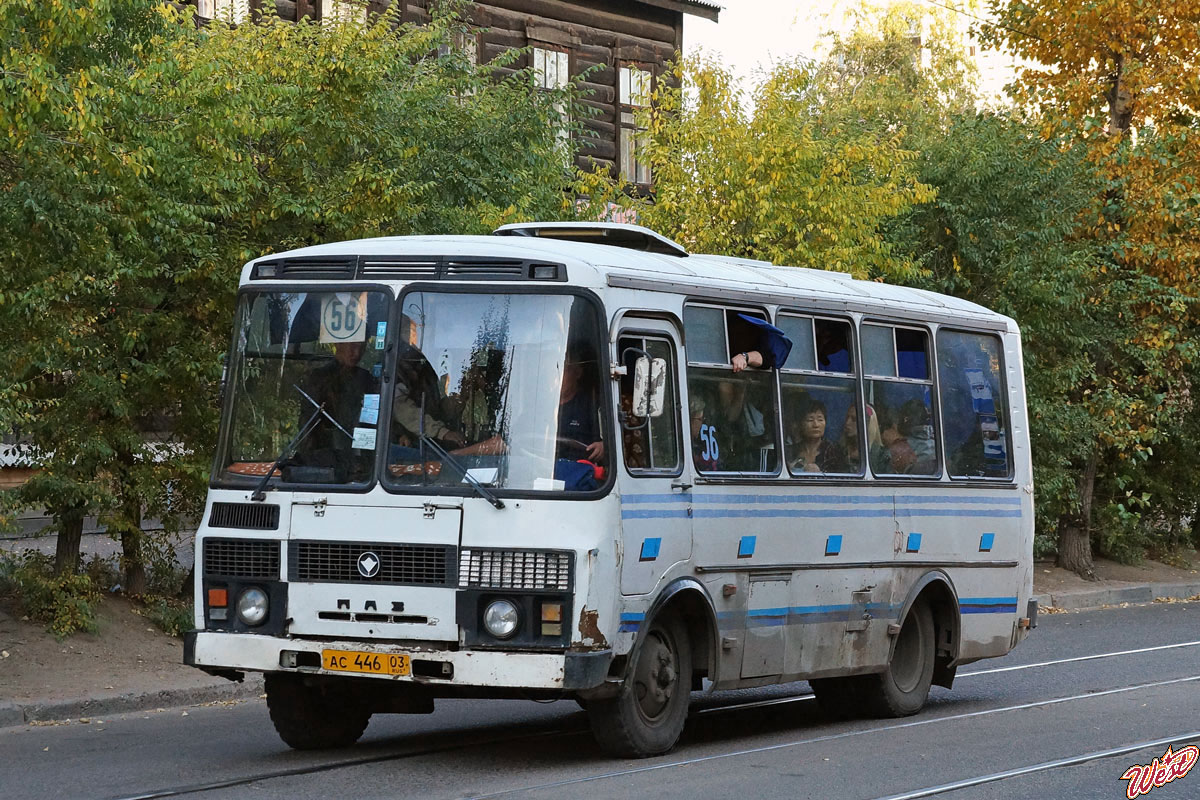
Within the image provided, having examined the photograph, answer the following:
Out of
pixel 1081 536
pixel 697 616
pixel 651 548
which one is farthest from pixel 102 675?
pixel 1081 536

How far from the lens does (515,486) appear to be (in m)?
8.87

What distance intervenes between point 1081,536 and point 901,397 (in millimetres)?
12971

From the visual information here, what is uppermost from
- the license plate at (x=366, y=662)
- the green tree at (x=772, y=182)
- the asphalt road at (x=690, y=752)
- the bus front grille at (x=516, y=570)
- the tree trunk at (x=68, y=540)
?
the green tree at (x=772, y=182)

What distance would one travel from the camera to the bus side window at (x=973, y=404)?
12.6 metres

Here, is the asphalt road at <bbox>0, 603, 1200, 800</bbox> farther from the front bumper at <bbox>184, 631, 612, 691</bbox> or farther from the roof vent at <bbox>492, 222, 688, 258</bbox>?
the roof vent at <bbox>492, 222, 688, 258</bbox>

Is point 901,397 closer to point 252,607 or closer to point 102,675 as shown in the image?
point 252,607

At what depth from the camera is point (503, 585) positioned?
28.6 ft

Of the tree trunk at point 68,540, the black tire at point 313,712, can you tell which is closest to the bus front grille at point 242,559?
the black tire at point 313,712

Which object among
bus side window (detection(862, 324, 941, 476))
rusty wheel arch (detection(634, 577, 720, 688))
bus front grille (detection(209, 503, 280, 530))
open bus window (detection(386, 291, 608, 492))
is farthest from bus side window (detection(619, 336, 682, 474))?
bus side window (detection(862, 324, 941, 476))

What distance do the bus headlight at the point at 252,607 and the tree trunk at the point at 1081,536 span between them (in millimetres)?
16842

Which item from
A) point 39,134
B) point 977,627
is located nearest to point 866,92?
point 977,627

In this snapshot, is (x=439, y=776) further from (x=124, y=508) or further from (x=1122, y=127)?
(x=1122, y=127)

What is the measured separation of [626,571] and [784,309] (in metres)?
2.56

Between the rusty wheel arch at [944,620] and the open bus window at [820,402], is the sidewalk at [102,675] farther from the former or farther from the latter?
the rusty wheel arch at [944,620]
